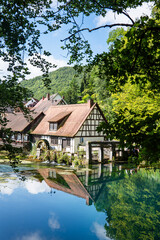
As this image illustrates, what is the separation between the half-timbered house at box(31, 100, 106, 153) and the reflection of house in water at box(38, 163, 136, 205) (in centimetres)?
481

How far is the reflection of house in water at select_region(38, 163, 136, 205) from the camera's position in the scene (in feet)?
50.8

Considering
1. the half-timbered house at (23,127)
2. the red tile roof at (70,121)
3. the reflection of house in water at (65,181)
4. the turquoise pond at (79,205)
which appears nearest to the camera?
the turquoise pond at (79,205)

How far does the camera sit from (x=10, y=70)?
19.2 feet

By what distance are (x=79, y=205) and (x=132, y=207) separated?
2.90 meters

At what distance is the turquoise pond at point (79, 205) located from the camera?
31.4 ft

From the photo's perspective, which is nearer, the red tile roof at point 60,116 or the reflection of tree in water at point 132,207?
the reflection of tree in water at point 132,207

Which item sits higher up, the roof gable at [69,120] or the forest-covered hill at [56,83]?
the forest-covered hill at [56,83]

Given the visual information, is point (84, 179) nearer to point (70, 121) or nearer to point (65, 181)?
point (65, 181)


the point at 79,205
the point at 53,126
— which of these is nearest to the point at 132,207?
the point at 79,205

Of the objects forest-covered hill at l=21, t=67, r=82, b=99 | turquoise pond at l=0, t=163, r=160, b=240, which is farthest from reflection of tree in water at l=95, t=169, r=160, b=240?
forest-covered hill at l=21, t=67, r=82, b=99

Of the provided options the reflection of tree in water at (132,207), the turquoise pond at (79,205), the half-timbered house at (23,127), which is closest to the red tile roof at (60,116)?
the half-timbered house at (23,127)

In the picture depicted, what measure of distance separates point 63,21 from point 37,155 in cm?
2322

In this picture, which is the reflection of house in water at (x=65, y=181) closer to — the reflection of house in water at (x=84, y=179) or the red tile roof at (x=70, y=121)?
the reflection of house in water at (x=84, y=179)

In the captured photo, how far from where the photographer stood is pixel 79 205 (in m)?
12.9
